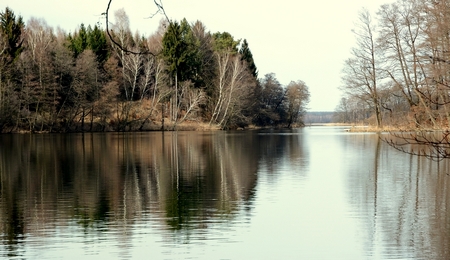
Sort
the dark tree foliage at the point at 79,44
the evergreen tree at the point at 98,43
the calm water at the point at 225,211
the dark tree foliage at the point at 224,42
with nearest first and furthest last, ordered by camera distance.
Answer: the calm water at the point at 225,211 → the dark tree foliage at the point at 79,44 → the evergreen tree at the point at 98,43 → the dark tree foliage at the point at 224,42

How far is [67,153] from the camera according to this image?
3425cm

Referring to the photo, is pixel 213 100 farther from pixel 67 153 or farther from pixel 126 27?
pixel 67 153

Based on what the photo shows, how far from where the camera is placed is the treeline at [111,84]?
6419cm

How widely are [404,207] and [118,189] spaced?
922cm

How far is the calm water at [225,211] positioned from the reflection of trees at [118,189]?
0.04 meters

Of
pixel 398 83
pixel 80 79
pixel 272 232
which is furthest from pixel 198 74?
pixel 272 232

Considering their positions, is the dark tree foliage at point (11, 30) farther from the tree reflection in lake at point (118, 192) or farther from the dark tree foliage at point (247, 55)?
the dark tree foliage at point (247, 55)

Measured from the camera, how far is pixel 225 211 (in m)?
14.7

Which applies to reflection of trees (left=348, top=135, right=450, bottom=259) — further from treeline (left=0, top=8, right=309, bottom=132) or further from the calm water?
treeline (left=0, top=8, right=309, bottom=132)

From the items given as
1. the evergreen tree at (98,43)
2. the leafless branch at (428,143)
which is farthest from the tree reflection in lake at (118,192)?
the evergreen tree at (98,43)

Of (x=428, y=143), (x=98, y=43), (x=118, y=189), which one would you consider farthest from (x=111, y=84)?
(x=428, y=143)

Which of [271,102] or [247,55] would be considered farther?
[271,102]

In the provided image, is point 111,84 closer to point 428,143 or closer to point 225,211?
point 225,211

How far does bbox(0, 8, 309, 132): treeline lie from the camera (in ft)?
211
